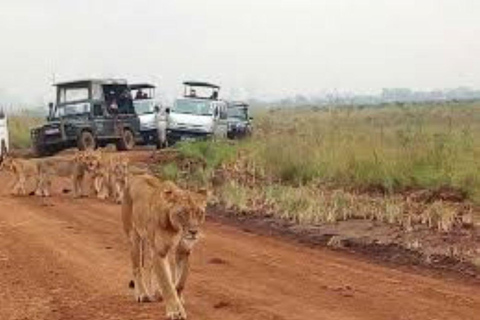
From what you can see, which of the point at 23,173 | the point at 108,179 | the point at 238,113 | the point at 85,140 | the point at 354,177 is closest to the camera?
the point at 354,177

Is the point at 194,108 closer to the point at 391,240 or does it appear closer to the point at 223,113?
the point at 223,113

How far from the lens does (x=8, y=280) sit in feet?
36.6

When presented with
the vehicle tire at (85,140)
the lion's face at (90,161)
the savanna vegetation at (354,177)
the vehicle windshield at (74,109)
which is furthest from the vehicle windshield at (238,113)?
the lion's face at (90,161)

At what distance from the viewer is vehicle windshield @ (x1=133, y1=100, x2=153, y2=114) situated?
39697mm

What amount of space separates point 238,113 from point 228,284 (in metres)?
31.5

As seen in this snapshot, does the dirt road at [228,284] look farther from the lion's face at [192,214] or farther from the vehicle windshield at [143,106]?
the vehicle windshield at [143,106]

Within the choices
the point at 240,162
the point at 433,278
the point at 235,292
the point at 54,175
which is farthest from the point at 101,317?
the point at 240,162

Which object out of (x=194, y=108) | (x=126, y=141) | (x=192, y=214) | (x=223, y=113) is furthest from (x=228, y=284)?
(x=223, y=113)

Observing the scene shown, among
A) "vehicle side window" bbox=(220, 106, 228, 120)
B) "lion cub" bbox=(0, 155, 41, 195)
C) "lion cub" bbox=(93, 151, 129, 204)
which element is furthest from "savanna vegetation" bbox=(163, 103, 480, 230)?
"vehicle side window" bbox=(220, 106, 228, 120)

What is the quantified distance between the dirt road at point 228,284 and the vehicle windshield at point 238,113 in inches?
1033

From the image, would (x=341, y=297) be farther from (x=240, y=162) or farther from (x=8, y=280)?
(x=240, y=162)

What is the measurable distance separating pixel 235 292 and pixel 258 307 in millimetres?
877

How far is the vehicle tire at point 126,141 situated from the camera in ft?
115

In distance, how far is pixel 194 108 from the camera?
38844 millimetres
